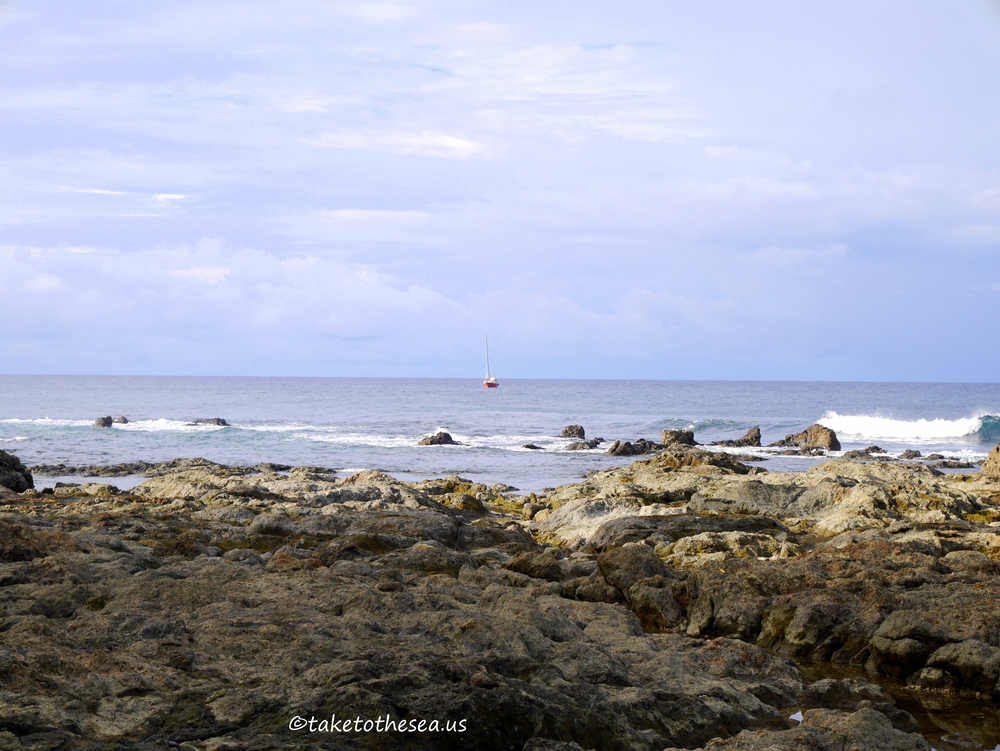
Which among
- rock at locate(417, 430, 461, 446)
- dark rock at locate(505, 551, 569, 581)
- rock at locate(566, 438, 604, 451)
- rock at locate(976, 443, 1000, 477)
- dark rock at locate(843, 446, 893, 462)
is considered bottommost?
dark rock at locate(843, 446, 893, 462)

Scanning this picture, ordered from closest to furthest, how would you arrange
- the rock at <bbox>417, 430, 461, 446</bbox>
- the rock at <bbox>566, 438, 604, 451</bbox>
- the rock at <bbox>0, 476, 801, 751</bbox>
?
1. the rock at <bbox>0, 476, 801, 751</bbox>
2. the rock at <bbox>566, 438, 604, 451</bbox>
3. the rock at <bbox>417, 430, 461, 446</bbox>

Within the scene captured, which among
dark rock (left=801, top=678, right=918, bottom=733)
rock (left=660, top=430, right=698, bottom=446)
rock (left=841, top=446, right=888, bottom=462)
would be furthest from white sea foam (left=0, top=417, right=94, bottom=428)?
dark rock (left=801, top=678, right=918, bottom=733)

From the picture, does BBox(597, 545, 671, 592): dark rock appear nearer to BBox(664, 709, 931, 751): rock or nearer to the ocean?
BBox(664, 709, 931, 751): rock

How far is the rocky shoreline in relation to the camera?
467 cm

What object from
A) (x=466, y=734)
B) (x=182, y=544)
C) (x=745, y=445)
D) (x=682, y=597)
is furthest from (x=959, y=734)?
(x=745, y=445)

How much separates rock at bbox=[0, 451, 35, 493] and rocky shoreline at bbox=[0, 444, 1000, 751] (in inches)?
253

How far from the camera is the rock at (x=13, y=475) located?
21.5 m

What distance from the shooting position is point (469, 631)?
21.1 ft

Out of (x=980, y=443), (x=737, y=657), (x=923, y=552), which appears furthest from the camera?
(x=980, y=443)

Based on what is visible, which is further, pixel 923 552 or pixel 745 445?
pixel 745 445

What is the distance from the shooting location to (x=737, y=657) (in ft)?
24.4

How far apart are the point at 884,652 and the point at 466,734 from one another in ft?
17.8

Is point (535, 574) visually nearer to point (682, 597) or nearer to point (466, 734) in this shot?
point (682, 597)

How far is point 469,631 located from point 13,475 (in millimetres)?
20443
